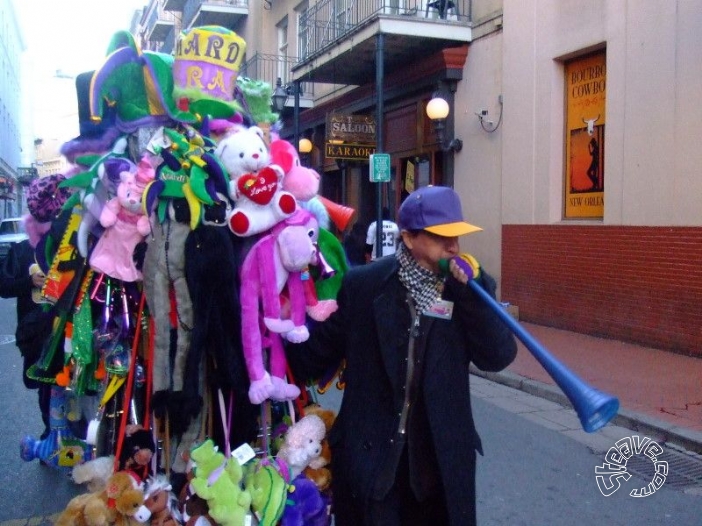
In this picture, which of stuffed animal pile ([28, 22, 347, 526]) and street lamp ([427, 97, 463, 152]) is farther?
street lamp ([427, 97, 463, 152])

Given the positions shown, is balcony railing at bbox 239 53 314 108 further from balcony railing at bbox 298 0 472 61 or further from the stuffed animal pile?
the stuffed animal pile

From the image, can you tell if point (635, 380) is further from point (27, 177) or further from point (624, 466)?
point (27, 177)

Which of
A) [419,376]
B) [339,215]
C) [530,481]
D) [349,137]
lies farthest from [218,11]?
[419,376]

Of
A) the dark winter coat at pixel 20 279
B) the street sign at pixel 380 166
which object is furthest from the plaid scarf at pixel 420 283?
the street sign at pixel 380 166

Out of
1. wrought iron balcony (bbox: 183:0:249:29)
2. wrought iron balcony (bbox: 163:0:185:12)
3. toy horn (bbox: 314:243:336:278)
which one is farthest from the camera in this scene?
wrought iron balcony (bbox: 163:0:185:12)

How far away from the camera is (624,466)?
580cm

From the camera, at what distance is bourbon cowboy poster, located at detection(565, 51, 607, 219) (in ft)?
35.7

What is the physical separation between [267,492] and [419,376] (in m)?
0.79

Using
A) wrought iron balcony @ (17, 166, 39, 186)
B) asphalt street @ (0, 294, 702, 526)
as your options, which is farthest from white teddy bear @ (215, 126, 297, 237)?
asphalt street @ (0, 294, 702, 526)

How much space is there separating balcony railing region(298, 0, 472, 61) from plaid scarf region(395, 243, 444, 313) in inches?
445

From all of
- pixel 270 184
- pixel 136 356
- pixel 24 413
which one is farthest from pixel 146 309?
pixel 24 413

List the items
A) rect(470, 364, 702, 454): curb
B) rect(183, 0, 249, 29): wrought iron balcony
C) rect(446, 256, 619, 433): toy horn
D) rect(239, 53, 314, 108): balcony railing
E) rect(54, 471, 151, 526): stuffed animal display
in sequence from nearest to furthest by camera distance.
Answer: rect(446, 256, 619, 433): toy horn < rect(54, 471, 151, 526): stuffed animal display < rect(470, 364, 702, 454): curb < rect(239, 53, 314, 108): balcony railing < rect(183, 0, 249, 29): wrought iron balcony

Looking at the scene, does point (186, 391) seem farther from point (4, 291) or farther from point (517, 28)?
point (517, 28)

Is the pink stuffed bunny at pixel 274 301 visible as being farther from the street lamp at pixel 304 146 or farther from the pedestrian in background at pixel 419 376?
the street lamp at pixel 304 146
